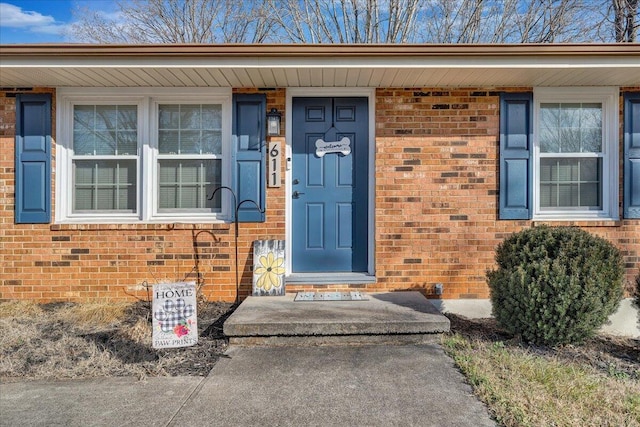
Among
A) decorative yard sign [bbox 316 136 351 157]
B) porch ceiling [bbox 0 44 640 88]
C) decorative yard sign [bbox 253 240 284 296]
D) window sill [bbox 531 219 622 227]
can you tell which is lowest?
decorative yard sign [bbox 253 240 284 296]

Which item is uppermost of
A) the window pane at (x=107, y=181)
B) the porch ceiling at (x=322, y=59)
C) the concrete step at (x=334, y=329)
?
the porch ceiling at (x=322, y=59)

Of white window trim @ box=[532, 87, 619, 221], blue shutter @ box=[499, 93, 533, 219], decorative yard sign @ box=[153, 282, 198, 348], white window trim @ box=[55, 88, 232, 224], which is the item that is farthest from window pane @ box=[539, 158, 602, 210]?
decorative yard sign @ box=[153, 282, 198, 348]

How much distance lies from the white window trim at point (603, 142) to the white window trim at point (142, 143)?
12.5 ft

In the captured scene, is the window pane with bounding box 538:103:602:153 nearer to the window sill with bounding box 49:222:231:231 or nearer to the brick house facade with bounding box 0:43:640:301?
the brick house facade with bounding box 0:43:640:301

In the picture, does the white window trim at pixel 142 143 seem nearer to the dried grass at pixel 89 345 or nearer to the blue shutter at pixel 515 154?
the dried grass at pixel 89 345

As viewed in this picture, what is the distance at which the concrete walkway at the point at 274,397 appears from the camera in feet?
8.68

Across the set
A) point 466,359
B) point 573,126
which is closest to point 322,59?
point 466,359

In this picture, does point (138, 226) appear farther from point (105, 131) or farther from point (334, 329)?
point (334, 329)

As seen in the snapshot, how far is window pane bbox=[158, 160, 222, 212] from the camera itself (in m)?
5.37

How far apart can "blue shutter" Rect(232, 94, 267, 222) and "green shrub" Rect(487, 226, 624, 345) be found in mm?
2989

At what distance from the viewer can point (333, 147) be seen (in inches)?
212

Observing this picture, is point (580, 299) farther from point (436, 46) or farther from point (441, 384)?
point (436, 46)

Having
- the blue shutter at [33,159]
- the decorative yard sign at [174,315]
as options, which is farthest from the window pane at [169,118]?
the decorative yard sign at [174,315]

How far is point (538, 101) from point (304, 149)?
297cm
